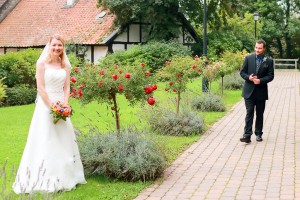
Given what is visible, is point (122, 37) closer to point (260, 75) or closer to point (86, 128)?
point (86, 128)

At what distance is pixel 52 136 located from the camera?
6.88 m

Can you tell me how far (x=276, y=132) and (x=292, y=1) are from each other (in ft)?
149

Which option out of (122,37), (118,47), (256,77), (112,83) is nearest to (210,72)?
(256,77)

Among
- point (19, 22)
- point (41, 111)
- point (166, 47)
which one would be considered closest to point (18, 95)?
point (166, 47)

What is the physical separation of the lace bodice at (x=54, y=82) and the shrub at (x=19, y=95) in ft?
45.5

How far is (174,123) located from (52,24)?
2500 centimetres

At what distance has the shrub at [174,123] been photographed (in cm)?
1155

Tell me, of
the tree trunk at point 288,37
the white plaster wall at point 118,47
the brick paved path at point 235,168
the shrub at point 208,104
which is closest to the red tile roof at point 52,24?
the white plaster wall at point 118,47

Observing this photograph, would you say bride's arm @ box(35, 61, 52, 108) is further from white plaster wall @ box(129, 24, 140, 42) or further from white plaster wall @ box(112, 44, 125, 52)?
white plaster wall @ box(129, 24, 140, 42)

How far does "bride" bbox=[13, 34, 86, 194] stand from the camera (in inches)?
267

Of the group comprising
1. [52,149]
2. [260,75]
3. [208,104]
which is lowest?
[208,104]

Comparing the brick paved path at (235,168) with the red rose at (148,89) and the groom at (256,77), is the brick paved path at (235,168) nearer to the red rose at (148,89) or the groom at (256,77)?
the groom at (256,77)

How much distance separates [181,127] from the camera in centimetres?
1158

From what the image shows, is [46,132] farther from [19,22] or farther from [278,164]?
[19,22]
